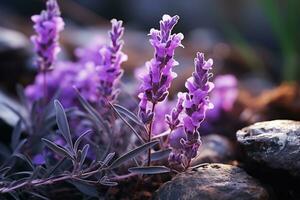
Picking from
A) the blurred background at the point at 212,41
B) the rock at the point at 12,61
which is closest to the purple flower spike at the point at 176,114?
the blurred background at the point at 212,41

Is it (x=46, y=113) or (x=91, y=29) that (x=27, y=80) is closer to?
(x=46, y=113)

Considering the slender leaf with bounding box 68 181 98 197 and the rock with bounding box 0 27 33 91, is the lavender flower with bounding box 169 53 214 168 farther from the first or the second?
the rock with bounding box 0 27 33 91

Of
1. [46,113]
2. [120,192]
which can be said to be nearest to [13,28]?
[46,113]

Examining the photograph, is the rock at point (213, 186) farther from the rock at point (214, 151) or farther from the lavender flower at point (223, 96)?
the lavender flower at point (223, 96)

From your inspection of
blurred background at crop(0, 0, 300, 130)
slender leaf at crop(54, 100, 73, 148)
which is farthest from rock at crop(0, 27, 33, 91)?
slender leaf at crop(54, 100, 73, 148)

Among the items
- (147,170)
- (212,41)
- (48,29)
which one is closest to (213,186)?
(147,170)
